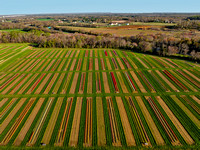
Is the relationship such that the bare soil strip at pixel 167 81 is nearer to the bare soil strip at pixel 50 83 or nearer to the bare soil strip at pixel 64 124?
the bare soil strip at pixel 64 124

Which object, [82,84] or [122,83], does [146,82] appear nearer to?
[122,83]

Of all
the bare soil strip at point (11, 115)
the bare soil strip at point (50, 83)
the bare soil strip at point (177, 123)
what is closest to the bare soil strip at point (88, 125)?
the bare soil strip at point (50, 83)

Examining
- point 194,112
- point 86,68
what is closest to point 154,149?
point 194,112

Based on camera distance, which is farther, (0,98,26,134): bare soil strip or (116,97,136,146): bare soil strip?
(0,98,26,134): bare soil strip

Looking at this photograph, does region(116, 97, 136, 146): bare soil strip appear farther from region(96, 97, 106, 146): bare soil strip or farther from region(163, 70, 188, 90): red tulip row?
region(163, 70, 188, 90): red tulip row

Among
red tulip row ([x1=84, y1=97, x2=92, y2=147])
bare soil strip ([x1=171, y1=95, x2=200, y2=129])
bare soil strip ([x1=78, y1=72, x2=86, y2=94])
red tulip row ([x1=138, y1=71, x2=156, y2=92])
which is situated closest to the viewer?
red tulip row ([x1=84, y1=97, x2=92, y2=147])

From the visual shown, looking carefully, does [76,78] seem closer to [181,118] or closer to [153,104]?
[153,104]

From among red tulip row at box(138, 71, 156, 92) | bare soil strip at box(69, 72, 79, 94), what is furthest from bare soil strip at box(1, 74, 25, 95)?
red tulip row at box(138, 71, 156, 92)
